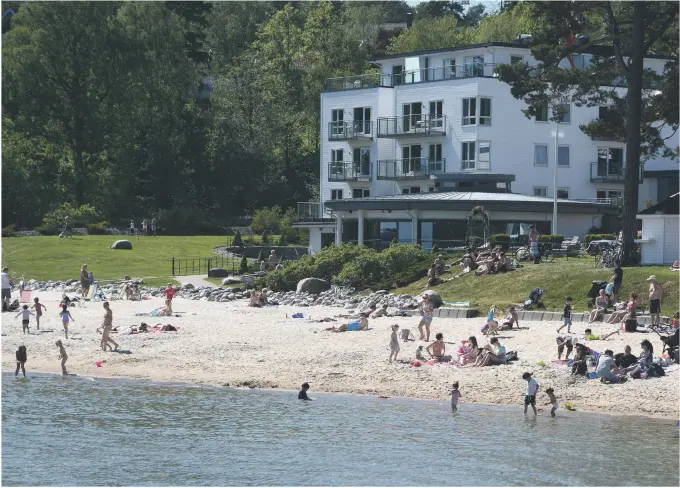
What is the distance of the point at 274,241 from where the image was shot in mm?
79250

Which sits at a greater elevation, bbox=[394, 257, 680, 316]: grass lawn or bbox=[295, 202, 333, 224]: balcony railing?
bbox=[295, 202, 333, 224]: balcony railing

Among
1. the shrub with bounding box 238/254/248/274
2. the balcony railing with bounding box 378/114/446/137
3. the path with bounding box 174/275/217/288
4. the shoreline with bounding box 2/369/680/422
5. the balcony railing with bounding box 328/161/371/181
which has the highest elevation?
the balcony railing with bounding box 378/114/446/137

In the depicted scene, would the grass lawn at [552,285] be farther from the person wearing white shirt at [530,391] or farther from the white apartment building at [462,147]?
the white apartment building at [462,147]

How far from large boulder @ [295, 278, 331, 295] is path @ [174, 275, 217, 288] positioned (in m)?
6.37

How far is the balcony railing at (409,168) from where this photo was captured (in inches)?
2889

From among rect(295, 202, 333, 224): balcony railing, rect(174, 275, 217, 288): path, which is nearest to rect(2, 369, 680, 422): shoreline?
rect(174, 275, 217, 288): path

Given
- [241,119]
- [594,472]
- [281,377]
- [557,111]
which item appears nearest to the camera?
[594,472]

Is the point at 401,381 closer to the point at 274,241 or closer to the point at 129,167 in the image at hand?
the point at 274,241

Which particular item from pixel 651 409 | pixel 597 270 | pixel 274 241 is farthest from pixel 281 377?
pixel 274 241

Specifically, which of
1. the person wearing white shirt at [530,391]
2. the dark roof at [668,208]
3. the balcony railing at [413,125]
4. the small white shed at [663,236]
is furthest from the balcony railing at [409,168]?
the person wearing white shirt at [530,391]

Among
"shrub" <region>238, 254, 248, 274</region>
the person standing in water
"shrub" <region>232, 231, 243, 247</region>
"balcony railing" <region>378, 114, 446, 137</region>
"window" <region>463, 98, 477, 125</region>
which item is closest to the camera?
the person standing in water

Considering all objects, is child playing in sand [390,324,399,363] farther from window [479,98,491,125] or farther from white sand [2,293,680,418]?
window [479,98,491,125]

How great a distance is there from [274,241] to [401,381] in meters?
45.5

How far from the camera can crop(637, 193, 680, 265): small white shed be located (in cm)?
4744
